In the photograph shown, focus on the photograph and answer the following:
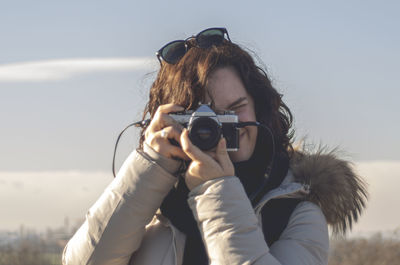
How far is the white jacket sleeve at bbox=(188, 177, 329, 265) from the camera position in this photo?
2.19 m

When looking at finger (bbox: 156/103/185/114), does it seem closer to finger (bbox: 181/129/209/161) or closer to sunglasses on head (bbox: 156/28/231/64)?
finger (bbox: 181/129/209/161)

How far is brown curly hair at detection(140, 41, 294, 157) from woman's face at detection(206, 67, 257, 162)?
0.03m

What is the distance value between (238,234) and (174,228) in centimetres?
35

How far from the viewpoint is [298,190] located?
8.19 feet

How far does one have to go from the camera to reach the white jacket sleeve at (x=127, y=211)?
2.34 m

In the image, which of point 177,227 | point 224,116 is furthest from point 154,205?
point 224,116

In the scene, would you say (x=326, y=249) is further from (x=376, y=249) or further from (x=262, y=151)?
(x=376, y=249)

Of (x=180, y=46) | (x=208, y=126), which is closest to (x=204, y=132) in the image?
(x=208, y=126)

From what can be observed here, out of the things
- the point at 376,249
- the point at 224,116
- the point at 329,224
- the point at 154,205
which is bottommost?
the point at 376,249

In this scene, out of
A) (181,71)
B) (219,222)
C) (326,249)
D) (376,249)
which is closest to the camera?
(219,222)

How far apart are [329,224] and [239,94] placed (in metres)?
0.62

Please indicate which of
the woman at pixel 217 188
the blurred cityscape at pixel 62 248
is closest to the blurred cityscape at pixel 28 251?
the blurred cityscape at pixel 62 248

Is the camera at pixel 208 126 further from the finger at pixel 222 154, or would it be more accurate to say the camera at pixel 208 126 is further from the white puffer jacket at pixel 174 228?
the white puffer jacket at pixel 174 228

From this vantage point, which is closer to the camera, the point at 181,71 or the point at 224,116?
the point at 224,116
